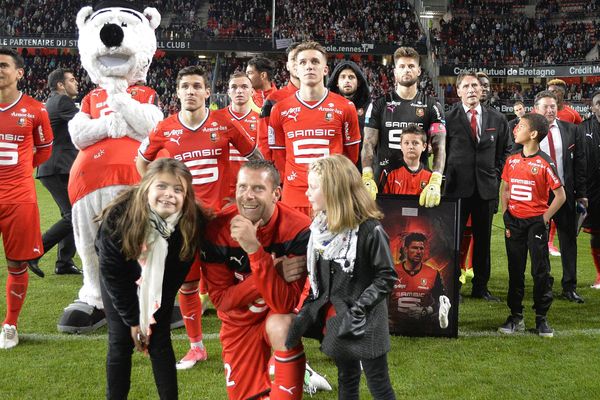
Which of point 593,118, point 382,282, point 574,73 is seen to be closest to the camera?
point 382,282

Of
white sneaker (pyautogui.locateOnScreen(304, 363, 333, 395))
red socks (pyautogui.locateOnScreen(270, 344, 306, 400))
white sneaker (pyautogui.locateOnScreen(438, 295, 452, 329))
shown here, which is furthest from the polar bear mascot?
white sneaker (pyautogui.locateOnScreen(438, 295, 452, 329))

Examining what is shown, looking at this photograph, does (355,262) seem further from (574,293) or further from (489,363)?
(574,293)

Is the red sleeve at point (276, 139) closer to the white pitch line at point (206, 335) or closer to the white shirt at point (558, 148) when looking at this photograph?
the white pitch line at point (206, 335)

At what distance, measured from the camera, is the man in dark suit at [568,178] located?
19.4 feet

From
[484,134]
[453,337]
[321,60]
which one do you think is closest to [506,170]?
[484,134]

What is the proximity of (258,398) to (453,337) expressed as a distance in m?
2.00

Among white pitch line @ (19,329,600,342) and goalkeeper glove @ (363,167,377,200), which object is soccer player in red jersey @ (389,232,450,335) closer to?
white pitch line @ (19,329,600,342)

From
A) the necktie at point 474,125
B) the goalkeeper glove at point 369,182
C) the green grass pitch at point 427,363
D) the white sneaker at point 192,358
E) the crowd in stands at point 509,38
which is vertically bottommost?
the green grass pitch at point 427,363

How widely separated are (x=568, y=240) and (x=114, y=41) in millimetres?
4298

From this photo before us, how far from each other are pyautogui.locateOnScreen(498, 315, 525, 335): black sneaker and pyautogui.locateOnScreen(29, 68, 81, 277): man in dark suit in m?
4.48

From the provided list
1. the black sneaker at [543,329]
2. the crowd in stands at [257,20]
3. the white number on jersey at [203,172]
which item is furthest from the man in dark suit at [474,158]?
the crowd in stands at [257,20]

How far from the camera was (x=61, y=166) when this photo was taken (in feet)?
23.5

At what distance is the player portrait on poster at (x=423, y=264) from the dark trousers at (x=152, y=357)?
202cm

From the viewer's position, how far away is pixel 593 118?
645cm
